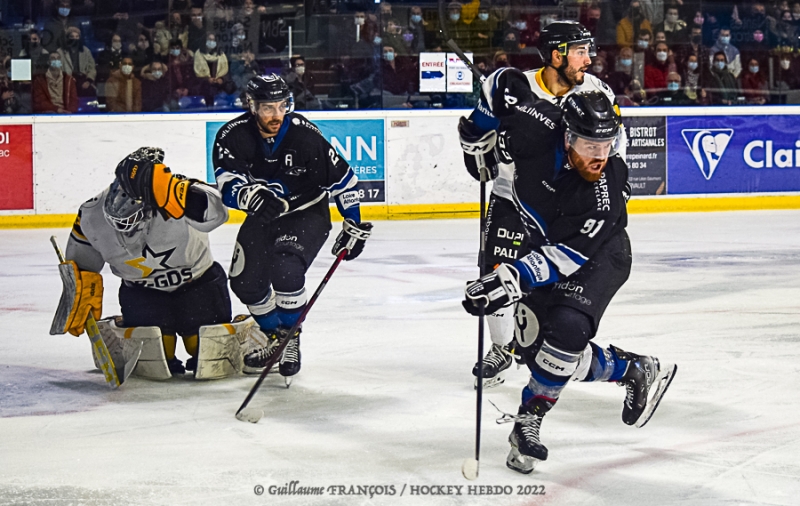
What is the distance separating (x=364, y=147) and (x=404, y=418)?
583 cm

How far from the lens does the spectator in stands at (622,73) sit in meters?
9.93

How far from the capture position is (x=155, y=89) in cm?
909

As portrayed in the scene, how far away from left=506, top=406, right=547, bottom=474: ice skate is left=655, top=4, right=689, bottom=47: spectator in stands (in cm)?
784

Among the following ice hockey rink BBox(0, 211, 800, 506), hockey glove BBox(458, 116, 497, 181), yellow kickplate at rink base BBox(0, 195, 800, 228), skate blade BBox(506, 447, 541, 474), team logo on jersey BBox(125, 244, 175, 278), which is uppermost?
hockey glove BBox(458, 116, 497, 181)

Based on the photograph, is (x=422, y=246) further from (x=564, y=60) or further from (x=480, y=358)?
(x=480, y=358)

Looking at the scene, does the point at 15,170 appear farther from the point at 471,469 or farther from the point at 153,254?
the point at 471,469

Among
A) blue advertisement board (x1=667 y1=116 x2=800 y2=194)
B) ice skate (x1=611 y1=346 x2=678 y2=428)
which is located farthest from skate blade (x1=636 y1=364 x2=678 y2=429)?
blue advertisement board (x1=667 y1=116 x2=800 y2=194)

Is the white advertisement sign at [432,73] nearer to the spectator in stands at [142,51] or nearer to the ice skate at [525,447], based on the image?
the spectator in stands at [142,51]

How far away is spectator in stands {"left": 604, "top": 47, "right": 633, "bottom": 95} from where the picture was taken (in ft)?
32.6

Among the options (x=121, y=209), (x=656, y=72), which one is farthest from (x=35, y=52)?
(x=121, y=209)

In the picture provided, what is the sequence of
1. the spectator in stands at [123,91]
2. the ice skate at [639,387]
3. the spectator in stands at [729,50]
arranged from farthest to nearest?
the spectator in stands at [729,50] < the spectator in stands at [123,91] < the ice skate at [639,387]

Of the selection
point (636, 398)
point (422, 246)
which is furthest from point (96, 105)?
point (636, 398)

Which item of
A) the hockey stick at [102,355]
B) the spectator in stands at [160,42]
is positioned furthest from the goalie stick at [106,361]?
the spectator in stands at [160,42]

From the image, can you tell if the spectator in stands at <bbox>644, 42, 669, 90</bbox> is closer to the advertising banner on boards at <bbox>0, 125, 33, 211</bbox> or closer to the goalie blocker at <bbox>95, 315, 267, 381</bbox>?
the advertising banner on boards at <bbox>0, 125, 33, 211</bbox>
